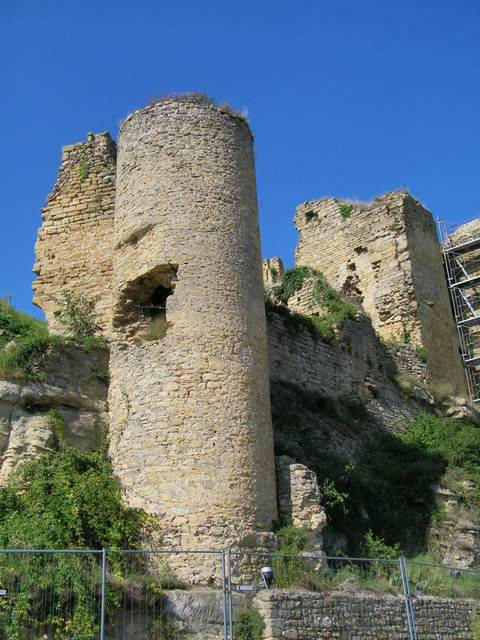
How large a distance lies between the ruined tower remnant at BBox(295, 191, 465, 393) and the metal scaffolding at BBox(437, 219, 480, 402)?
99cm

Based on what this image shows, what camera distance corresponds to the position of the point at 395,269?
19859mm

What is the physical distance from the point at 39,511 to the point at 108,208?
6101mm

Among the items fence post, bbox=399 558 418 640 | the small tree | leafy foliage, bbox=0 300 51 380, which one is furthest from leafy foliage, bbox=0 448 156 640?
fence post, bbox=399 558 418 640

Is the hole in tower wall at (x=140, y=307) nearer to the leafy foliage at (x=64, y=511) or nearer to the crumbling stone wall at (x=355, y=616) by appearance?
the leafy foliage at (x=64, y=511)

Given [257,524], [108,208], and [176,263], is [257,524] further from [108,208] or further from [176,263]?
[108,208]

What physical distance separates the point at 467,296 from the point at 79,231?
1276cm

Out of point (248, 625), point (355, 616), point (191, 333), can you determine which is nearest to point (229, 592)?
point (248, 625)

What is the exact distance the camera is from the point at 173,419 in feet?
33.2

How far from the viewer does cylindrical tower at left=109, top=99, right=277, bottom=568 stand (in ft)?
32.0

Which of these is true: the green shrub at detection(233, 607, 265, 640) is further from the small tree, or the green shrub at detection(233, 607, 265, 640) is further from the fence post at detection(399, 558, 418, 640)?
the small tree

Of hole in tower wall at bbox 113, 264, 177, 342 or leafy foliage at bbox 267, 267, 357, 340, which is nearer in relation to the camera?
hole in tower wall at bbox 113, 264, 177, 342

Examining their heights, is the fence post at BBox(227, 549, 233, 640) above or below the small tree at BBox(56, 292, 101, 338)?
below

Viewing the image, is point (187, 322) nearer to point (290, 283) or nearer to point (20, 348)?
point (20, 348)

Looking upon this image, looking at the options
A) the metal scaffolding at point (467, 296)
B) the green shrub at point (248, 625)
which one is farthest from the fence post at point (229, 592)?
the metal scaffolding at point (467, 296)
